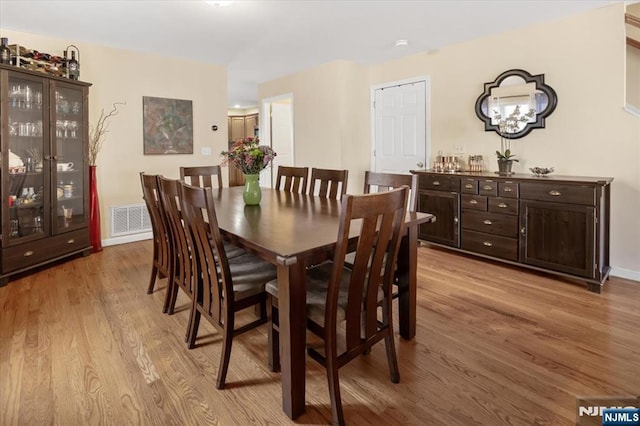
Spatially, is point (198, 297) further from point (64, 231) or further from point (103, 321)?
point (64, 231)

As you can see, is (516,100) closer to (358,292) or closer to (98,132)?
(358,292)

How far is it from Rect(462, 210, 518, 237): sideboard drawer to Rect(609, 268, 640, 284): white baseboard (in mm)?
907

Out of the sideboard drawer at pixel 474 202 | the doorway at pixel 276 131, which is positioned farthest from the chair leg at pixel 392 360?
the doorway at pixel 276 131

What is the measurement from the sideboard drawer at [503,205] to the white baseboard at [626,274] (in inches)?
39.9

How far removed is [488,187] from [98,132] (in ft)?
14.2

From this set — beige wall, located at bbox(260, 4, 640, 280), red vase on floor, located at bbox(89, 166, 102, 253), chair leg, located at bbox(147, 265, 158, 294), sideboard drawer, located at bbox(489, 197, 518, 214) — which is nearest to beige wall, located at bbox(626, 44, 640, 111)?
beige wall, located at bbox(260, 4, 640, 280)

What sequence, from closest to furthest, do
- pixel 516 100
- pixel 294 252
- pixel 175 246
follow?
pixel 294 252 → pixel 175 246 → pixel 516 100

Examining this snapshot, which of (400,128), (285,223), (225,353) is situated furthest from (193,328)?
(400,128)

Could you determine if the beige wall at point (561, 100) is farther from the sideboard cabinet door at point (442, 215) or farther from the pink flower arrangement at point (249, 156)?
the pink flower arrangement at point (249, 156)

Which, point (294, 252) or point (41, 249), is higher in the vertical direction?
point (294, 252)

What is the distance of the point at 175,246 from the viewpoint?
2.49 m

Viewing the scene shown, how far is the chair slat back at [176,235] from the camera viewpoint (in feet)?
6.78

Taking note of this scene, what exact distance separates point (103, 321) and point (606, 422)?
9.19ft

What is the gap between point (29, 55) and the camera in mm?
3566
